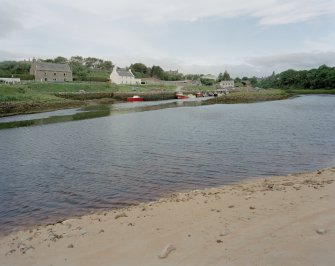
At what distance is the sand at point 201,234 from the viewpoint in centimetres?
706

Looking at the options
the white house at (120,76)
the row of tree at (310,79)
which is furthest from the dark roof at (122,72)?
the row of tree at (310,79)

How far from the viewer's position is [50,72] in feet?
360

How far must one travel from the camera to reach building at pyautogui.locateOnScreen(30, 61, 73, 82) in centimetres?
10656

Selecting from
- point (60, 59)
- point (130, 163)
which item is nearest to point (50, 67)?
point (60, 59)

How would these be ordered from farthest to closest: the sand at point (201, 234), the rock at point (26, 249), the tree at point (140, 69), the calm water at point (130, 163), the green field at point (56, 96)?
the tree at point (140, 69)
the green field at point (56, 96)
the calm water at point (130, 163)
the rock at point (26, 249)
the sand at point (201, 234)

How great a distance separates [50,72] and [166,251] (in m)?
112

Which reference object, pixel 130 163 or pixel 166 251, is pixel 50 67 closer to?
pixel 130 163

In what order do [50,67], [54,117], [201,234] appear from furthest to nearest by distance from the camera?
[50,67], [54,117], [201,234]

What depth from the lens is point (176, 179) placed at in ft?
52.3

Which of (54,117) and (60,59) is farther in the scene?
(60,59)

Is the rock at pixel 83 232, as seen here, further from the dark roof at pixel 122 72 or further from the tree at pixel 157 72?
the tree at pixel 157 72

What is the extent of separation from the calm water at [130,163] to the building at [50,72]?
80.3m

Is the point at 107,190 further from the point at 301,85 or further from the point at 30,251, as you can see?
the point at 301,85

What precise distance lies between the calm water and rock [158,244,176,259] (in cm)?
546
